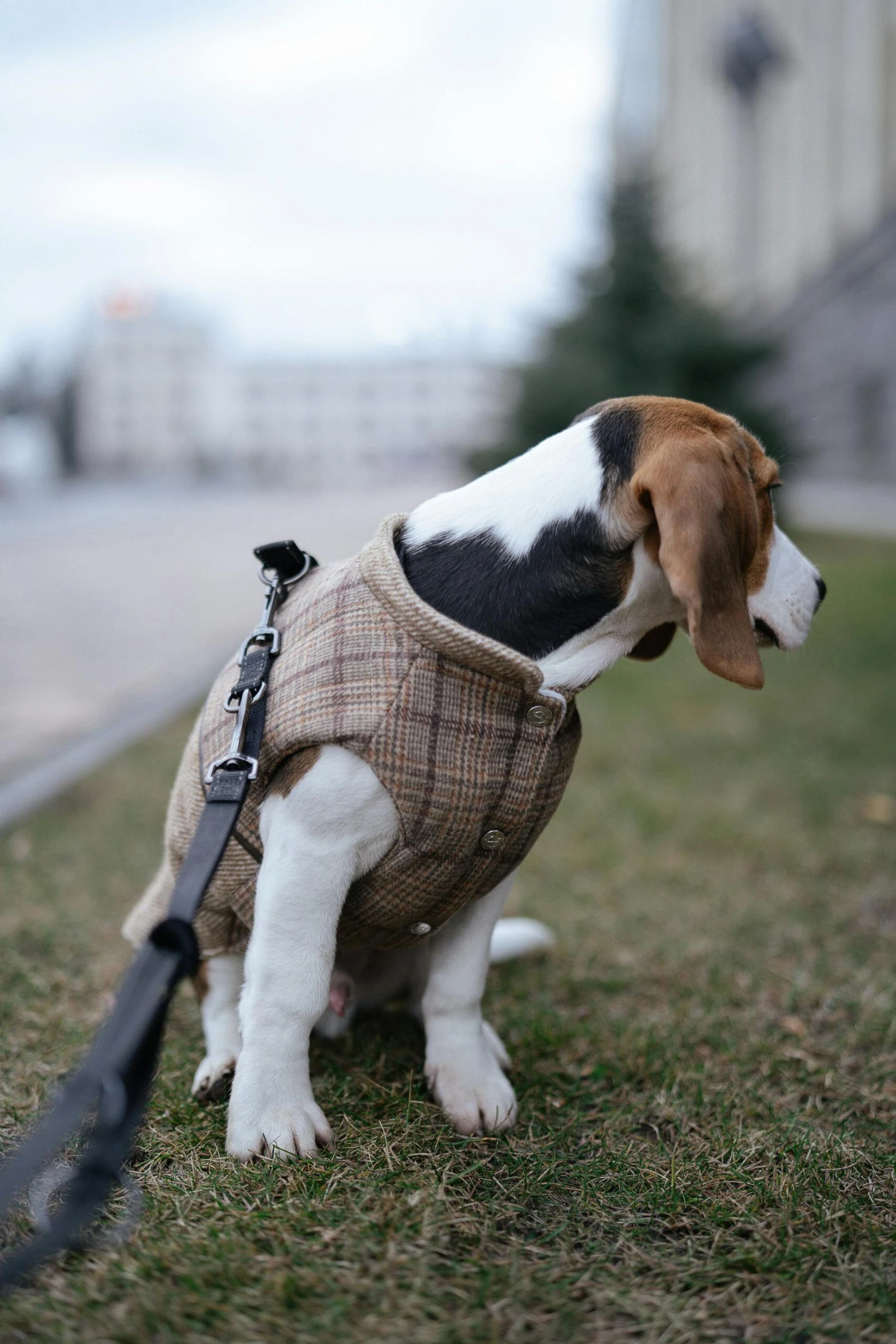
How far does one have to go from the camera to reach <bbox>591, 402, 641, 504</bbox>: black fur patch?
1.87 metres

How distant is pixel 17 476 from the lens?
37.2 m

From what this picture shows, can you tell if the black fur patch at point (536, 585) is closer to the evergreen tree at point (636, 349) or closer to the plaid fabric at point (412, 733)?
the plaid fabric at point (412, 733)

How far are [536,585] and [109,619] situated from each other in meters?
8.68

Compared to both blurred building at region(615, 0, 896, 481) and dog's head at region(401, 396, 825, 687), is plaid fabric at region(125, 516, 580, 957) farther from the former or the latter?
blurred building at region(615, 0, 896, 481)

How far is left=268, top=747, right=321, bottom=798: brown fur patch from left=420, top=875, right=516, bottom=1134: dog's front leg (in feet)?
1.55

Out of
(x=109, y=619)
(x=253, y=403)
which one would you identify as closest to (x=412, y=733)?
(x=109, y=619)

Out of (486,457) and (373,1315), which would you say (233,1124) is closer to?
(373,1315)

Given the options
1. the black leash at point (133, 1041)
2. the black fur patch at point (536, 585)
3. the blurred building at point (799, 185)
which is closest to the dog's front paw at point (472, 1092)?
the black leash at point (133, 1041)

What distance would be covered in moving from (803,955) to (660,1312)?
1966 millimetres

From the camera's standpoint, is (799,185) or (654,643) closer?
(654,643)

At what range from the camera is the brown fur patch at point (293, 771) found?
185cm

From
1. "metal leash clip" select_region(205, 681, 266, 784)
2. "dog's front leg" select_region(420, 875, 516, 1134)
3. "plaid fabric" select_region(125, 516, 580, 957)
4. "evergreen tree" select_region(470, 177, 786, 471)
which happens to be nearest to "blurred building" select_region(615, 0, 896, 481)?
"evergreen tree" select_region(470, 177, 786, 471)

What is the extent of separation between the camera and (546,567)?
188cm

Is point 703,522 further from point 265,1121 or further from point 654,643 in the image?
point 265,1121
